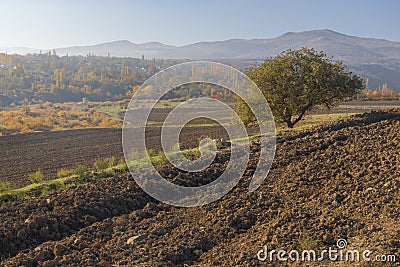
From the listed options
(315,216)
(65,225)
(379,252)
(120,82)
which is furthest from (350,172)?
(120,82)

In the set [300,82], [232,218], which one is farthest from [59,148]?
[232,218]

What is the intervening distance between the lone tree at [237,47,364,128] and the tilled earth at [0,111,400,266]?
781cm

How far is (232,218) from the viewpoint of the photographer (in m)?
8.93

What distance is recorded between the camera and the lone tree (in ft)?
66.2

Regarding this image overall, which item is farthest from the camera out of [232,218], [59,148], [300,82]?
[59,148]

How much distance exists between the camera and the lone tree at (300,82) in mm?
20172

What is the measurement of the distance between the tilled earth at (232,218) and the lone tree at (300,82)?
25.6 feet

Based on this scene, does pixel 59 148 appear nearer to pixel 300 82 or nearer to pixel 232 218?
pixel 300 82

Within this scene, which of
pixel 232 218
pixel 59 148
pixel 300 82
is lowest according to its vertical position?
pixel 59 148

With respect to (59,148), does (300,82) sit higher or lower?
higher

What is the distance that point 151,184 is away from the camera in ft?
37.9

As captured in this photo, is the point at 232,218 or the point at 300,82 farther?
the point at 300,82

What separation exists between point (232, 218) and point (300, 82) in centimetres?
1284

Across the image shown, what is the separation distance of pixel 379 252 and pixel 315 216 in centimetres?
202
